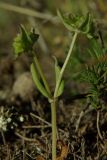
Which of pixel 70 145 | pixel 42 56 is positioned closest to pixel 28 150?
pixel 70 145

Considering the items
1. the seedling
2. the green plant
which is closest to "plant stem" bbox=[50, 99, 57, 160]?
the seedling

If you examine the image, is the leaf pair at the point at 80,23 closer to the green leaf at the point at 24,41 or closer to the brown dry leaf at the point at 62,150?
the green leaf at the point at 24,41

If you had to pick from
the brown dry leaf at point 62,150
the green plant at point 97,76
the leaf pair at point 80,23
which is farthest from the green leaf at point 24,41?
the brown dry leaf at point 62,150

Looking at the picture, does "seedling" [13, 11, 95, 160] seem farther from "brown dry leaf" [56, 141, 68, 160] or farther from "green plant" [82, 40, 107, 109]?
"green plant" [82, 40, 107, 109]

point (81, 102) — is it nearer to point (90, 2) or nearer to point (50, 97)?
point (50, 97)

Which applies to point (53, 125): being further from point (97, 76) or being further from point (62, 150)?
point (97, 76)

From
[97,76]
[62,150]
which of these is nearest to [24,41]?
[97,76]

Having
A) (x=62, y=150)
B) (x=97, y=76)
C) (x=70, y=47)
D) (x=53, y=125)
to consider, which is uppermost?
(x=70, y=47)

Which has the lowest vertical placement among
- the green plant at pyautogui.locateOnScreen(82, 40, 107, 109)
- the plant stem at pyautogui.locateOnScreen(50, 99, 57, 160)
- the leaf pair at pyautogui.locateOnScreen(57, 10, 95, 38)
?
the plant stem at pyautogui.locateOnScreen(50, 99, 57, 160)
